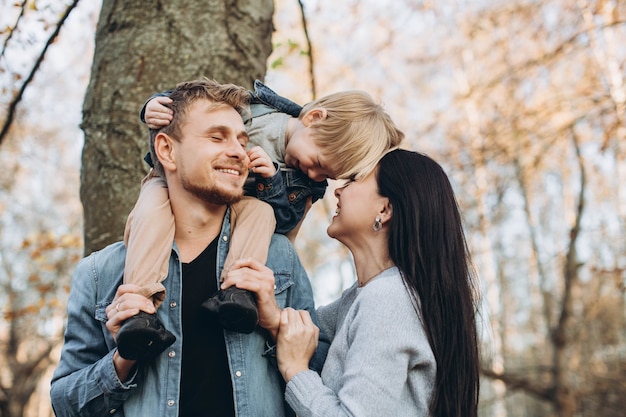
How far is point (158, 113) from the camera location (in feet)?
8.59

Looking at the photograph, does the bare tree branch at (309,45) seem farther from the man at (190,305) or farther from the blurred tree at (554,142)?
the blurred tree at (554,142)

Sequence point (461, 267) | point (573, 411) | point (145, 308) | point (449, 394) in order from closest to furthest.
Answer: point (145, 308)
point (449, 394)
point (461, 267)
point (573, 411)

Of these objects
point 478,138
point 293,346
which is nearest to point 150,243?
point 293,346

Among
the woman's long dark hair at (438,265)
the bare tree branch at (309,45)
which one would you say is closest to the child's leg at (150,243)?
the woman's long dark hair at (438,265)

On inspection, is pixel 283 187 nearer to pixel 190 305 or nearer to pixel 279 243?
pixel 279 243

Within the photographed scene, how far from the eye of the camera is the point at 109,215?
123 inches

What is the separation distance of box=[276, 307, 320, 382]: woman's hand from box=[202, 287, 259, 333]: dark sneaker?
0.16m

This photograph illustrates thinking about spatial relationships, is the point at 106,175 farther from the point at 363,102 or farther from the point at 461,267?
the point at 461,267

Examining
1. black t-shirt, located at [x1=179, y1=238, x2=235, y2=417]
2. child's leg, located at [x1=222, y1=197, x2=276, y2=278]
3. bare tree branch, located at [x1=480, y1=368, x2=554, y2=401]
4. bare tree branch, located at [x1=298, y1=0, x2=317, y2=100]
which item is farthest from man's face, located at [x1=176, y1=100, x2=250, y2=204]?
bare tree branch, located at [x1=480, y1=368, x2=554, y2=401]

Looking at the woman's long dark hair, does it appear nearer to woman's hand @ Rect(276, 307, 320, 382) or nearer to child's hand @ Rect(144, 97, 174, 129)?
woman's hand @ Rect(276, 307, 320, 382)

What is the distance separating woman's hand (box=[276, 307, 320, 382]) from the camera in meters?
2.40

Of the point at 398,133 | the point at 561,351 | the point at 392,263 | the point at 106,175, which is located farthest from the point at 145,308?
the point at 561,351

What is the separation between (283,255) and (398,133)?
877 millimetres

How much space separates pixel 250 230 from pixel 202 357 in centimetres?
53
